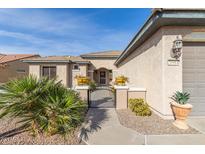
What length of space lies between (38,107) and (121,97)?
178 inches

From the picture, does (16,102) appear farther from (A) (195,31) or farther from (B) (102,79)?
(B) (102,79)

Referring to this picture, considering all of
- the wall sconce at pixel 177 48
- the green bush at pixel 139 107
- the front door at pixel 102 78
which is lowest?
the green bush at pixel 139 107

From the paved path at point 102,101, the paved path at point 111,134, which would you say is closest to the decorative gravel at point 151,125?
the paved path at point 111,134

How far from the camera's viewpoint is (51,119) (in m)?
4.09

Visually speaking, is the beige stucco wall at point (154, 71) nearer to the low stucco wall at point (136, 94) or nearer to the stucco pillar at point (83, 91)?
the low stucco wall at point (136, 94)

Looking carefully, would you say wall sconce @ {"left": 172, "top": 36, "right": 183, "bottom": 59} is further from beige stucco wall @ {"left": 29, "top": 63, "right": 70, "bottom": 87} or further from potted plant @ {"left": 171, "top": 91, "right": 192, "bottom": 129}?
beige stucco wall @ {"left": 29, "top": 63, "right": 70, "bottom": 87}

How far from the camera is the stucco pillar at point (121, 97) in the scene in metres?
7.70

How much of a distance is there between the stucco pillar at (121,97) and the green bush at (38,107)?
3.70 m

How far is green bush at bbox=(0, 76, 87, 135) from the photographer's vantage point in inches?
155

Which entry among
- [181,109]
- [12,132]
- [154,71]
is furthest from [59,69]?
[181,109]

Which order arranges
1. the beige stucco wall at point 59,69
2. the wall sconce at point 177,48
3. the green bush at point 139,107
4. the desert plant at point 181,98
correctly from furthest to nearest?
the beige stucco wall at point 59,69
the green bush at point 139,107
the wall sconce at point 177,48
the desert plant at point 181,98

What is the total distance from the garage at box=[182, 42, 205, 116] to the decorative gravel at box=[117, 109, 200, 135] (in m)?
1.46
